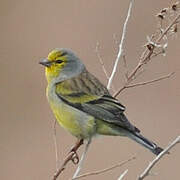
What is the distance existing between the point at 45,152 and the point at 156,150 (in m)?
5.86

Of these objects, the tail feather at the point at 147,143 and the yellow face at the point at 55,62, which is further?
the yellow face at the point at 55,62

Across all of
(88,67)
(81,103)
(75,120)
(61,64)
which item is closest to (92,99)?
(81,103)

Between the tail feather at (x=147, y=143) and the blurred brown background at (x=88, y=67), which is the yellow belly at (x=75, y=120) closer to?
the tail feather at (x=147, y=143)

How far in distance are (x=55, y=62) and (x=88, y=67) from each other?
6.10 metres

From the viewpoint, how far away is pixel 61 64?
6980 mm

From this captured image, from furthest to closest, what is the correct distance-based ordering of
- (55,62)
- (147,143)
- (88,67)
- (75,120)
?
1. (88,67)
2. (55,62)
3. (75,120)
4. (147,143)

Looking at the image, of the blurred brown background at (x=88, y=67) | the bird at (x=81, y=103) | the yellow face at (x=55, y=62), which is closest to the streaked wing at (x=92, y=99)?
the bird at (x=81, y=103)

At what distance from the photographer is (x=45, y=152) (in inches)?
464

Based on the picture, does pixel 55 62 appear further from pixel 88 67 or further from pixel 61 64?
pixel 88 67

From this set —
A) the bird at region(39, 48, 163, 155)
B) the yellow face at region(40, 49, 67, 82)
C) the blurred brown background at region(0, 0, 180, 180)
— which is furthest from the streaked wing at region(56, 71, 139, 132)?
the blurred brown background at region(0, 0, 180, 180)

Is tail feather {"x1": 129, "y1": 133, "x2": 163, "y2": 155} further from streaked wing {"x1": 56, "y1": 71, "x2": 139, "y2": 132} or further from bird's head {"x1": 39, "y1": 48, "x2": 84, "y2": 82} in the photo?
bird's head {"x1": 39, "y1": 48, "x2": 84, "y2": 82}

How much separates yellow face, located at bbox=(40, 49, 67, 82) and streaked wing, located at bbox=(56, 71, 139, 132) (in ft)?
0.35

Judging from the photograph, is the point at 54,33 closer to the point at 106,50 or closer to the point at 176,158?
the point at 106,50

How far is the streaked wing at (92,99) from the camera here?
21.4 ft
